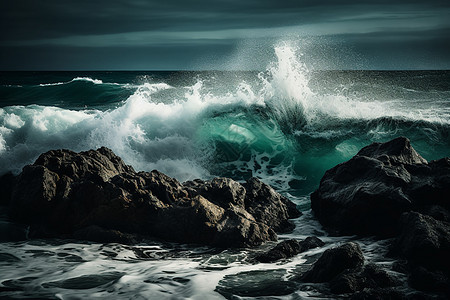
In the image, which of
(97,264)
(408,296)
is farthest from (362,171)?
(97,264)

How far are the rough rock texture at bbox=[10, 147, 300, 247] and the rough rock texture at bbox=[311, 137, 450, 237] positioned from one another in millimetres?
860

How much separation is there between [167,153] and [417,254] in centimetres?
706

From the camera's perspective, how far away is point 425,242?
161 inches

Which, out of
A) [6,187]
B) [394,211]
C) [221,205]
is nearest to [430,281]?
[394,211]

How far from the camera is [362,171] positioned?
6203 millimetres

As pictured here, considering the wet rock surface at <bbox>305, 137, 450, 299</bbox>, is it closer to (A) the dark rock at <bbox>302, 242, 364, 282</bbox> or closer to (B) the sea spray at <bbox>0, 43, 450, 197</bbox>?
(A) the dark rock at <bbox>302, 242, 364, 282</bbox>

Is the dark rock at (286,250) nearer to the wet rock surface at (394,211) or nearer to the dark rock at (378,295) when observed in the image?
the wet rock surface at (394,211)

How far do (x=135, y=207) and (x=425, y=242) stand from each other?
3.69m

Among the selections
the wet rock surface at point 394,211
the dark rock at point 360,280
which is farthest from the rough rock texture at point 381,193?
the dark rock at point 360,280

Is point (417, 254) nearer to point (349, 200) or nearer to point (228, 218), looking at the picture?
point (349, 200)

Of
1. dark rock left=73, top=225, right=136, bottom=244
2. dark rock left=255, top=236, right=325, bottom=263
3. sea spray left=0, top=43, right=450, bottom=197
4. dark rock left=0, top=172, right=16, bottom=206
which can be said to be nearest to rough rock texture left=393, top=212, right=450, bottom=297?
dark rock left=255, top=236, right=325, bottom=263

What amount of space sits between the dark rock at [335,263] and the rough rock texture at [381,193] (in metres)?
1.63

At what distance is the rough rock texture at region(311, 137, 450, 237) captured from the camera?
541 cm

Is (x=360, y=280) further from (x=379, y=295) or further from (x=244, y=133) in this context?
(x=244, y=133)
